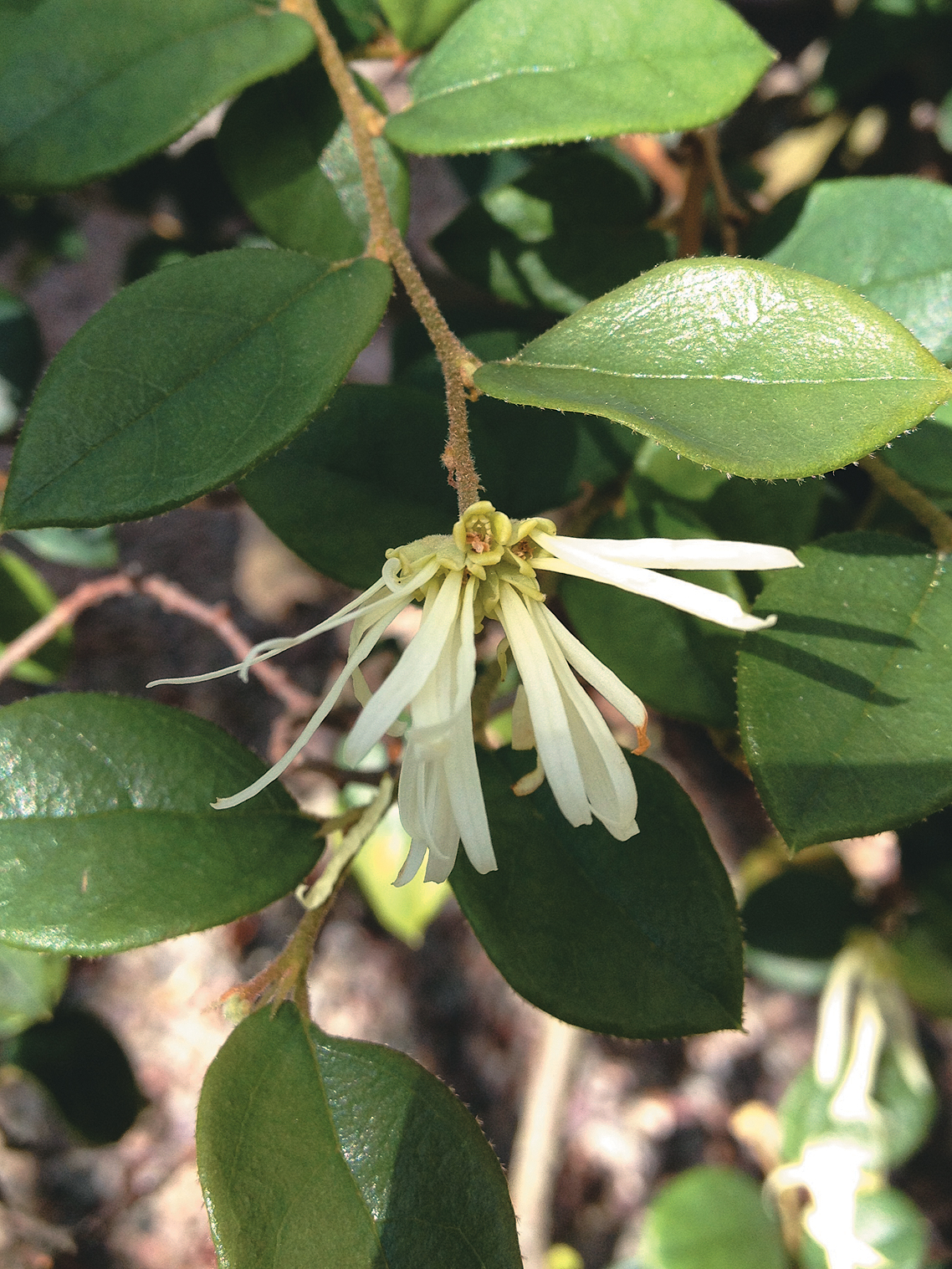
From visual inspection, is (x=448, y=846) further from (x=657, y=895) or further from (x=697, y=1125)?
(x=697, y=1125)

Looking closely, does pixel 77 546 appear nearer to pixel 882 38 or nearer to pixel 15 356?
pixel 15 356

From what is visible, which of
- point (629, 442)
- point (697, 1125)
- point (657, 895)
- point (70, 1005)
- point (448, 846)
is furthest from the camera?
point (697, 1125)

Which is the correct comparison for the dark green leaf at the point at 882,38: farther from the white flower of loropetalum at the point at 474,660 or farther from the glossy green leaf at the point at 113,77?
the white flower of loropetalum at the point at 474,660

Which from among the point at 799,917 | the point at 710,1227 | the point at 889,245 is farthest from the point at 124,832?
the point at 710,1227

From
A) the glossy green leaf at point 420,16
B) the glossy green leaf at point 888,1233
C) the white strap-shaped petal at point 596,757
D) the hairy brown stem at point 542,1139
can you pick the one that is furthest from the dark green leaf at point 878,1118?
the glossy green leaf at point 420,16

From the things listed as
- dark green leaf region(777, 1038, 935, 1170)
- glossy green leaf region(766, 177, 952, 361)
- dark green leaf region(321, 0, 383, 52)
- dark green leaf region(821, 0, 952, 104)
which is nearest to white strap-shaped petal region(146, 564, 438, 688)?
glossy green leaf region(766, 177, 952, 361)

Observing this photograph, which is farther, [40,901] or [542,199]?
[542,199]

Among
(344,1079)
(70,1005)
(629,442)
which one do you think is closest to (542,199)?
(629,442)

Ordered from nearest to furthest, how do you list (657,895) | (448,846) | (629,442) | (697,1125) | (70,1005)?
(448,846) → (657,895) → (629,442) → (70,1005) → (697,1125)
